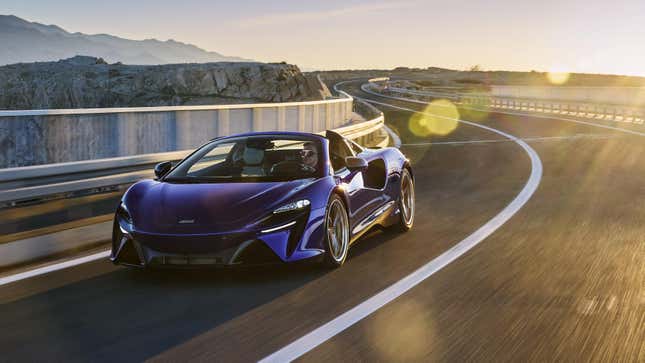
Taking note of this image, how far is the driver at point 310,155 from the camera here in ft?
28.6

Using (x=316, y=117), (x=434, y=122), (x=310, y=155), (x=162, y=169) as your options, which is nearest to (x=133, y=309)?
(x=162, y=169)

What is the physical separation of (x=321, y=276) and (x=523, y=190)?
7.63 m

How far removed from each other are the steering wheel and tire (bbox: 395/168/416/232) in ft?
6.57

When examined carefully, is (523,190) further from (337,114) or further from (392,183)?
(337,114)

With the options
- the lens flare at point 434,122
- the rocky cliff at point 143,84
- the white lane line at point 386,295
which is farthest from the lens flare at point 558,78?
the white lane line at point 386,295

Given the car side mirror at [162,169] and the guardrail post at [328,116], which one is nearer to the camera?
the car side mirror at [162,169]

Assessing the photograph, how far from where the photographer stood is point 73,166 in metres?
9.46

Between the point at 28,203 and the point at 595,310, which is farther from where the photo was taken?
the point at 28,203

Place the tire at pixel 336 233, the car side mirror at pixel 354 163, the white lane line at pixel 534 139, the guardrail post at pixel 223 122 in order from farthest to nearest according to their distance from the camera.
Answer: the white lane line at pixel 534 139 → the guardrail post at pixel 223 122 → the car side mirror at pixel 354 163 → the tire at pixel 336 233

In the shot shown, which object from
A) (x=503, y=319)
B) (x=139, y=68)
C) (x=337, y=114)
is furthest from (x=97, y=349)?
(x=139, y=68)

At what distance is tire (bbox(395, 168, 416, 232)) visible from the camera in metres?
10.3

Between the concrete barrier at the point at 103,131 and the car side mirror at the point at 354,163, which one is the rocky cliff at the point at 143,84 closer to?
the concrete barrier at the point at 103,131

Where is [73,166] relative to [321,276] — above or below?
above

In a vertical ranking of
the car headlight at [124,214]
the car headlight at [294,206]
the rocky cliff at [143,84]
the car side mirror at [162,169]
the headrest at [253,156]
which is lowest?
the rocky cliff at [143,84]
